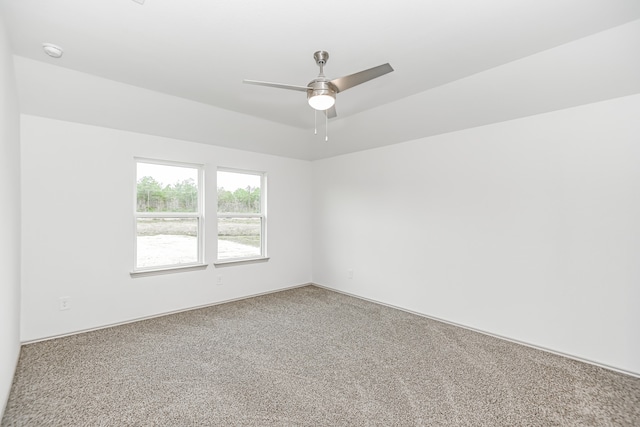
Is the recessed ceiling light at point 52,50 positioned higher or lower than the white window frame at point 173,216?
higher

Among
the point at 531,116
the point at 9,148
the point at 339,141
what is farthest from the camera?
the point at 339,141

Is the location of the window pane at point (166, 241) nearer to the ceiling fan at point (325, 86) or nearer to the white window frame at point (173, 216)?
the white window frame at point (173, 216)

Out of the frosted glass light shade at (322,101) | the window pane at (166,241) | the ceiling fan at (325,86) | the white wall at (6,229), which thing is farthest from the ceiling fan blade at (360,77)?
the window pane at (166,241)

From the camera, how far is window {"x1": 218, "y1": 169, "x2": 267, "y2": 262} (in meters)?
4.65

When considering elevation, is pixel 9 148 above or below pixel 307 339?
above

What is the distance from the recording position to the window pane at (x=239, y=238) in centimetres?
465

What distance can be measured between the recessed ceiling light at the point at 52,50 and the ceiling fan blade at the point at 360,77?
7.52ft

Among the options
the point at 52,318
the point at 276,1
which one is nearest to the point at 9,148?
the point at 52,318

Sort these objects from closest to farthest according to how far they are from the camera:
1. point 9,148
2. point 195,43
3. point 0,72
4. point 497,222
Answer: point 0,72 < point 9,148 < point 195,43 < point 497,222

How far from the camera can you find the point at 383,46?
2.42 meters

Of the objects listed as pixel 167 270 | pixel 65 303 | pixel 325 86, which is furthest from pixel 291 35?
pixel 65 303

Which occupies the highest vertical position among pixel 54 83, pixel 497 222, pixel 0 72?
pixel 54 83

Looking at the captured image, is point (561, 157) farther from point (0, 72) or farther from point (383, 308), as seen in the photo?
point (0, 72)

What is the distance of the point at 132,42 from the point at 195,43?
1.63 ft
